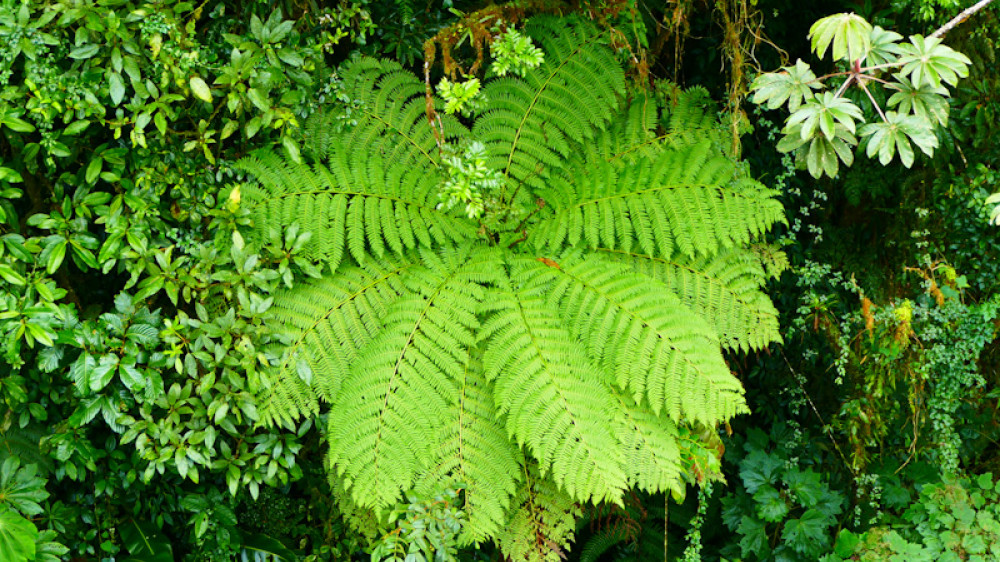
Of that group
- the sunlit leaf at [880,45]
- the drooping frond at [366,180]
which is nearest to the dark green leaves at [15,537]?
the drooping frond at [366,180]

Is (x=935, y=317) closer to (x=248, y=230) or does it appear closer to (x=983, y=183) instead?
(x=983, y=183)

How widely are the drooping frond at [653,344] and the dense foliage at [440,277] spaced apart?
0.04 feet

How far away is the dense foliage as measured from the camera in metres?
2.49

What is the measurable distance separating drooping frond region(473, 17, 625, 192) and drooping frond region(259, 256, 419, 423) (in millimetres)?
806

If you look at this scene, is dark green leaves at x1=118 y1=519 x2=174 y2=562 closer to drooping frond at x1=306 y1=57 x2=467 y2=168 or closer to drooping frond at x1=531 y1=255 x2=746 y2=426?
drooping frond at x1=306 y1=57 x2=467 y2=168

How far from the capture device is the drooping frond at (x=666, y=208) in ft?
9.82

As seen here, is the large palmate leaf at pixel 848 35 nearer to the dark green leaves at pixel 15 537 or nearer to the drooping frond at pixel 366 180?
the drooping frond at pixel 366 180

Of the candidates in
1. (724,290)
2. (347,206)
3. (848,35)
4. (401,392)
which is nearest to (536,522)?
(401,392)

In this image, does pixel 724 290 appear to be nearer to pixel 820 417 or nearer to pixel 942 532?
pixel 820 417

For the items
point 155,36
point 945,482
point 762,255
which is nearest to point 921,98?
point 762,255

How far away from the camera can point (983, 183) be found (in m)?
3.27

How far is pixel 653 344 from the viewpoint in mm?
2781

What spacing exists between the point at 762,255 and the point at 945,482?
137 centimetres

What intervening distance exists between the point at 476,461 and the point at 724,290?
1.26 m
